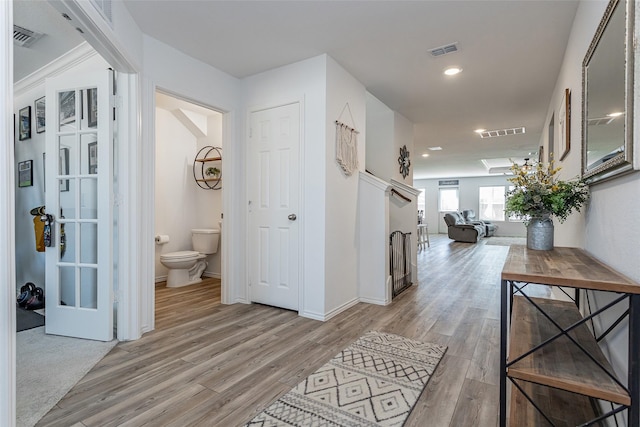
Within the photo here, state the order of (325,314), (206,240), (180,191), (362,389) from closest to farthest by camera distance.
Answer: (362,389)
(325,314)
(206,240)
(180,191)

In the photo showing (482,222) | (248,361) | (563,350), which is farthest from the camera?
(482,222)

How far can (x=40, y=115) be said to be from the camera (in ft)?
11.1

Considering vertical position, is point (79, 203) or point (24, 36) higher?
point (24, 36)

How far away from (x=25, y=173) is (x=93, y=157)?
1.99 metres

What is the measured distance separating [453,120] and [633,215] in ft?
14.3

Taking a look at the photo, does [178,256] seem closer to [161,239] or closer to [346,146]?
[161,239]

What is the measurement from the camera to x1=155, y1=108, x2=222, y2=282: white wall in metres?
4.30

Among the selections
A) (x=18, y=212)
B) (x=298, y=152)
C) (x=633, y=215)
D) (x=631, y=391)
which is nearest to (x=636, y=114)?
(x=633, y=215)

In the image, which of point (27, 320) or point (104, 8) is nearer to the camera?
point (104, 8)

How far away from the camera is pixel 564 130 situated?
2.55m

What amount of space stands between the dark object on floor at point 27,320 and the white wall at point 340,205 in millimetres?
2476

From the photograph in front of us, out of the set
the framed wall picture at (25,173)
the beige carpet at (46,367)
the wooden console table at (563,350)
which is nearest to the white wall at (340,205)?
the wooden console table at (563,350)

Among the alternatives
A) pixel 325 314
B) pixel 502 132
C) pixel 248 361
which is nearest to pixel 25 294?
pixel 248 361

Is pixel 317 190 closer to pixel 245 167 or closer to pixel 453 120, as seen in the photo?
pixel 245 167
